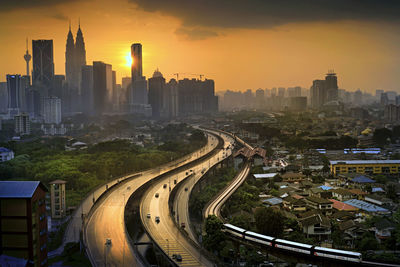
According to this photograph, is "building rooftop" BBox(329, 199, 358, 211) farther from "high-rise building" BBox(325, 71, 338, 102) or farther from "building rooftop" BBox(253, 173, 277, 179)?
"high-rise building" BBox(325, 71, 338, 102)

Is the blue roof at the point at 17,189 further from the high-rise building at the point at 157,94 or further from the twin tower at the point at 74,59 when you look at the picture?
the twin tower at the point at 74,59

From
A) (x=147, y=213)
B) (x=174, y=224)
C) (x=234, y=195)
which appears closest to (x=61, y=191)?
(x=147, y=213)

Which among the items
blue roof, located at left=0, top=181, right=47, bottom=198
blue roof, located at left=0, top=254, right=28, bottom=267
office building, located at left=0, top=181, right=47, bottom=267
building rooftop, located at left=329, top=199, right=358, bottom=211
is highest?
blue roof, located at left=0, top=181, right=47, bottom=198

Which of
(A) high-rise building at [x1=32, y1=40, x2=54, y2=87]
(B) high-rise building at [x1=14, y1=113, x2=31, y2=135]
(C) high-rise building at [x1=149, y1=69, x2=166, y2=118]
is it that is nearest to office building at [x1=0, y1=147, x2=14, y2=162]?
(B) high-rise building at [x1=14, y1=113, x2=31, y2=135]

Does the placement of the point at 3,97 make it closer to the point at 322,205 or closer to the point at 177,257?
the point at 322,205

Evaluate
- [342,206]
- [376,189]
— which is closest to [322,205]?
[342,206]

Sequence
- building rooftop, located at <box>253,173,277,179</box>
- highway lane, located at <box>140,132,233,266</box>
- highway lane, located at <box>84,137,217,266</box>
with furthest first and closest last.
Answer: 1. building rooftop, located at <box>253,173,277,179</box>
2. highway lane, located at <box>84,137,217,266</box>
3. highway lane, located at <box>140,132,233,266</box>
